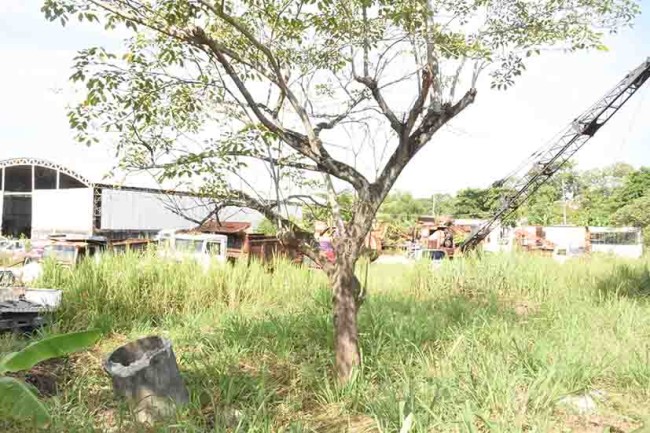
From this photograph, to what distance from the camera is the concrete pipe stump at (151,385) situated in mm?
4055

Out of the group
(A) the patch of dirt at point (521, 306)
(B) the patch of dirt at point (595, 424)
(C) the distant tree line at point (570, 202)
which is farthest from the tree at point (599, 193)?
(B) the patch of dirt at point (595, 424)

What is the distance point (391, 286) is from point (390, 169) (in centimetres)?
507

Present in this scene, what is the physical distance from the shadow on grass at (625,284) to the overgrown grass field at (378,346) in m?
0.07

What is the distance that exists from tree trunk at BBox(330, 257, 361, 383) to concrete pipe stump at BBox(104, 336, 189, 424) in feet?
4.11

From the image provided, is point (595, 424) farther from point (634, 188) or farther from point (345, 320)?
point (634, 188)

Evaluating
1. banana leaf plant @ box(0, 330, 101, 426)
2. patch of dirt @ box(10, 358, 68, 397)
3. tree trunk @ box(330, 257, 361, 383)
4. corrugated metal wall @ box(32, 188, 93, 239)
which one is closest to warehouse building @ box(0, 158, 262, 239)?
corrugated metal wall @ box(32, 188, 93, 239)

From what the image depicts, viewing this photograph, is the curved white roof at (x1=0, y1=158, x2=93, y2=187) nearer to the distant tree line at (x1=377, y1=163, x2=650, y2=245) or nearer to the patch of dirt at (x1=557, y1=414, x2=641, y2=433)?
the distant tree line at (x1=377, y1=163, x2=650, y2=245)

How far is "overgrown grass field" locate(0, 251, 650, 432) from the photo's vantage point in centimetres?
378

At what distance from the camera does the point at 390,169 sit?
4836mm

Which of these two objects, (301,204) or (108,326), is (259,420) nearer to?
(301,204)

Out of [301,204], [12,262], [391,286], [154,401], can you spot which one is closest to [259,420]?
[154,401]

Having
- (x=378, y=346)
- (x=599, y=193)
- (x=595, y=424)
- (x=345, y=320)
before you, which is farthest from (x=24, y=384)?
(x=599, y=193)

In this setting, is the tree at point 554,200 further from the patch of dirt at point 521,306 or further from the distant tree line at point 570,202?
the patch of dirt at point 521,306

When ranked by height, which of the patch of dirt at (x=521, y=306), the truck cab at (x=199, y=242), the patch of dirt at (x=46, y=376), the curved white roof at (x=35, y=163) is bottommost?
the patch of dirt at (x=46, y=376)
